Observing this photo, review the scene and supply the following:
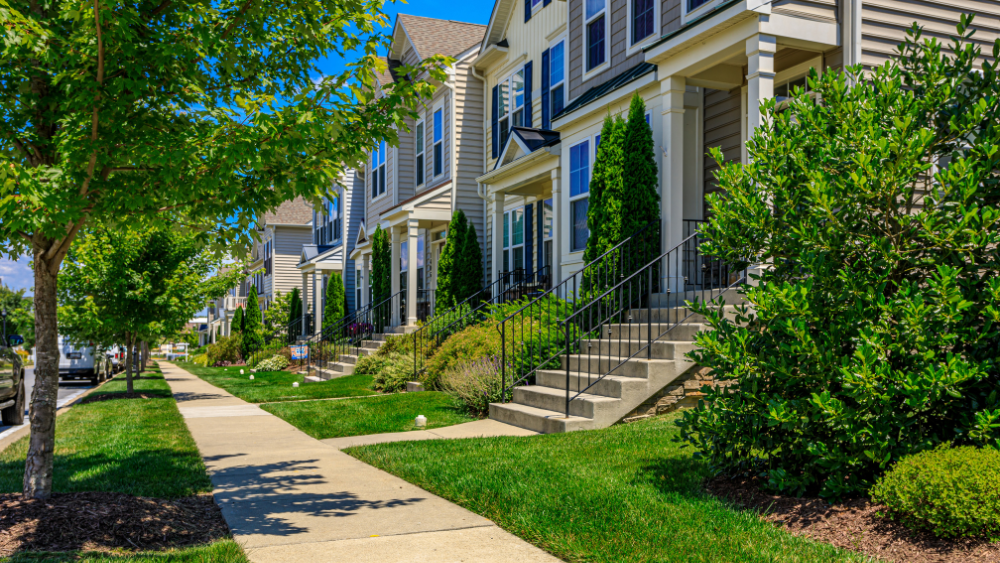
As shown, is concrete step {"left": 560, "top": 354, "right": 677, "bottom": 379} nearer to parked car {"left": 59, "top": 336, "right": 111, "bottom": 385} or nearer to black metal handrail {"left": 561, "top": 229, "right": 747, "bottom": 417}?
black metal handrail {"left": 561, "top": 229, "right": 747, "bottom": 417}

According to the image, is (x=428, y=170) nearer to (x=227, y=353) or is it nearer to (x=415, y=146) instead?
(x=415, y=146)

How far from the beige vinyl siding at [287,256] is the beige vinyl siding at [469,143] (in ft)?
79.7

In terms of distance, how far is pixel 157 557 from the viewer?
4617 mm

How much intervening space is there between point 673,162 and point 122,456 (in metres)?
8.15

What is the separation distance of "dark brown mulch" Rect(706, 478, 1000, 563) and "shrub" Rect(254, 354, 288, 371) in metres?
22.3

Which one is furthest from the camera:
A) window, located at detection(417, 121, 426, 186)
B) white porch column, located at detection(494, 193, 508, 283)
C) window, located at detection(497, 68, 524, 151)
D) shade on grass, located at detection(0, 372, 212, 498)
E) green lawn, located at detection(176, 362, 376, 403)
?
window, located at detection(417, 121, 426, 186)

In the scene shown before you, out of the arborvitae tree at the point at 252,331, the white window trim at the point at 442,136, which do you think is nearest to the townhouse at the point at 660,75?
the white window trim at the point at 442,136

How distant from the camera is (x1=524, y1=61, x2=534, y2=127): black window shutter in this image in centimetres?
1836

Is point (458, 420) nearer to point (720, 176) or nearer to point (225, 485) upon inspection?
point (225, 485)

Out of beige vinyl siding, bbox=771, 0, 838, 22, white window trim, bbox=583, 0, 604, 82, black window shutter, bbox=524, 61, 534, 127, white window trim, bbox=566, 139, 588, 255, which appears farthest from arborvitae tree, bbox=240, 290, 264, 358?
beige vinyl siding, bbox=771, 0, 838, 22

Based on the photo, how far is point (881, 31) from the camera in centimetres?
977

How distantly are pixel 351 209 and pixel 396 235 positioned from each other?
34.6 feet

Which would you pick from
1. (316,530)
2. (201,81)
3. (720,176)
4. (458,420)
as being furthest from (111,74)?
(458,420)

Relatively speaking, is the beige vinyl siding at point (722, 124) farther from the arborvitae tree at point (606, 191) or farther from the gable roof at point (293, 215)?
the gable roof at point (293, 215)
